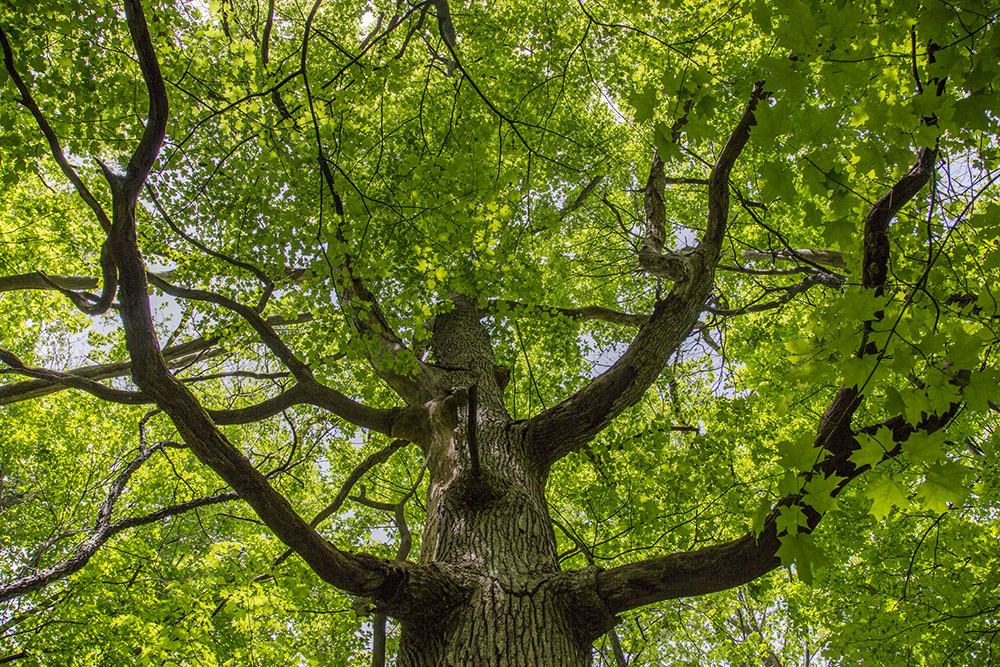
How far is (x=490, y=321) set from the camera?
6863mm

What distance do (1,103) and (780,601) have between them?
11888 millimetres

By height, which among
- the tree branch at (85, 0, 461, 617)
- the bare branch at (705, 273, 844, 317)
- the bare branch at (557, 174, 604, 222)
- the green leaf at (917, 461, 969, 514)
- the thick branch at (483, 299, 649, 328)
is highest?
the bare branch at (557, 174, 604, 222)

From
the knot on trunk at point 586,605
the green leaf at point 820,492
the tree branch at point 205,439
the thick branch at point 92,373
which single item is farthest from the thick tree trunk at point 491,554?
the thick branch at point 92,373

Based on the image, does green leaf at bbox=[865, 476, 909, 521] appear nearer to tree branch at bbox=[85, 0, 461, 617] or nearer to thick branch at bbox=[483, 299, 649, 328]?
tree branch at bbox=[85, 0, 461, 617]

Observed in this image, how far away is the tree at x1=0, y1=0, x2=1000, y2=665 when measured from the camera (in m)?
1.84

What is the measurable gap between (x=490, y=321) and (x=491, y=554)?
4356 millimetres

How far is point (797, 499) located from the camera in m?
2.08

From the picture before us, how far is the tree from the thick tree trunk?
19 millimetres

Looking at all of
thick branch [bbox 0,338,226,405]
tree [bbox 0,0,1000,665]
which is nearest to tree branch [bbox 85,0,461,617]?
tree [bbox 0,0,1000,665]

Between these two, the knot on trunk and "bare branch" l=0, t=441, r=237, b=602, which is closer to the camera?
the knot on trunk

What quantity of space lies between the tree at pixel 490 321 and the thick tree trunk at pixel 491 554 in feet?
0.06

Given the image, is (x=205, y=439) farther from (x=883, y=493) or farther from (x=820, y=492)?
(x=883, y=493)

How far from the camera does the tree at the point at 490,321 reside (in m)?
1.84

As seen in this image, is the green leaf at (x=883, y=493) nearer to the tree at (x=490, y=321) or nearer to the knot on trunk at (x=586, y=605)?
the tree at (x=490, y=321)
